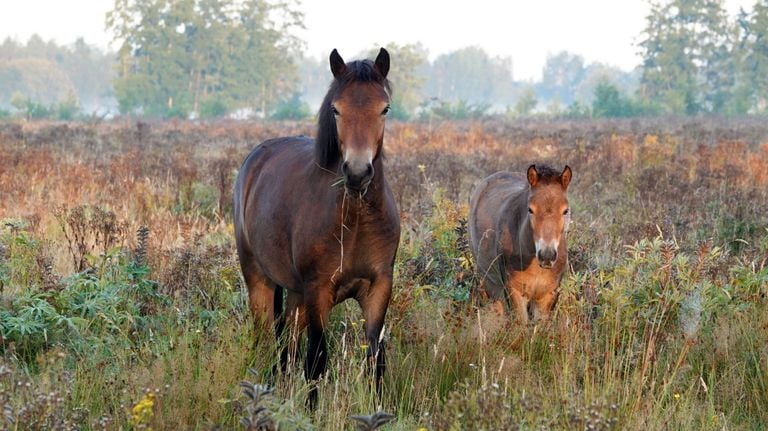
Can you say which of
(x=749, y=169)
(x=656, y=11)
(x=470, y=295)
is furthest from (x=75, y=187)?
(x=656, y=11)

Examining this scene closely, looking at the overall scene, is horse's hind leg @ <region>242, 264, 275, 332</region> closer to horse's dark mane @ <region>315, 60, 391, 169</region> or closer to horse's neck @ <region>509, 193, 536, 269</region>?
horse's dark mane @ <region>315, 60, 391, 169</region>

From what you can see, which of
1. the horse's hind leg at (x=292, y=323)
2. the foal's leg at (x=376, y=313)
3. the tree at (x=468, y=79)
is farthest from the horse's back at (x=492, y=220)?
the tree at (x=468, y=79)

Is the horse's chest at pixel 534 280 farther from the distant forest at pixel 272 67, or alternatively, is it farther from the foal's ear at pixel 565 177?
the distant forest at pixel 272 67

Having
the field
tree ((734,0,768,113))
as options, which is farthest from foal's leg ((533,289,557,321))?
tree ((734,0,768,113))

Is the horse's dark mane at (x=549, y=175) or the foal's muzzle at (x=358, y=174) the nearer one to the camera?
the foal's muzzle at (x=358, y=174)

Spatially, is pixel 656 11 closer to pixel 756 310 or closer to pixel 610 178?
pixel 610 178

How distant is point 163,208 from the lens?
10.7 metres

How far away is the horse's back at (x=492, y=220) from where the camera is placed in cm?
705

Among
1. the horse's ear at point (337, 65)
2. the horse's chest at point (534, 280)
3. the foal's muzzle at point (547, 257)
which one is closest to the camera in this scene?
the horse's ear at point (337, 65)

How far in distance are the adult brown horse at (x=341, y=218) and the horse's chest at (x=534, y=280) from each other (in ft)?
6.34

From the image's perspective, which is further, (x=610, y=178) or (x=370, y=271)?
(x=610, y=178)

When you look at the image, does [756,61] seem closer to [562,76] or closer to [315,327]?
[315,327]

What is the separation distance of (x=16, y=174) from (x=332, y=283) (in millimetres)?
9567

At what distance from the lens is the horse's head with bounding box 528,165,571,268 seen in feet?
19.3
